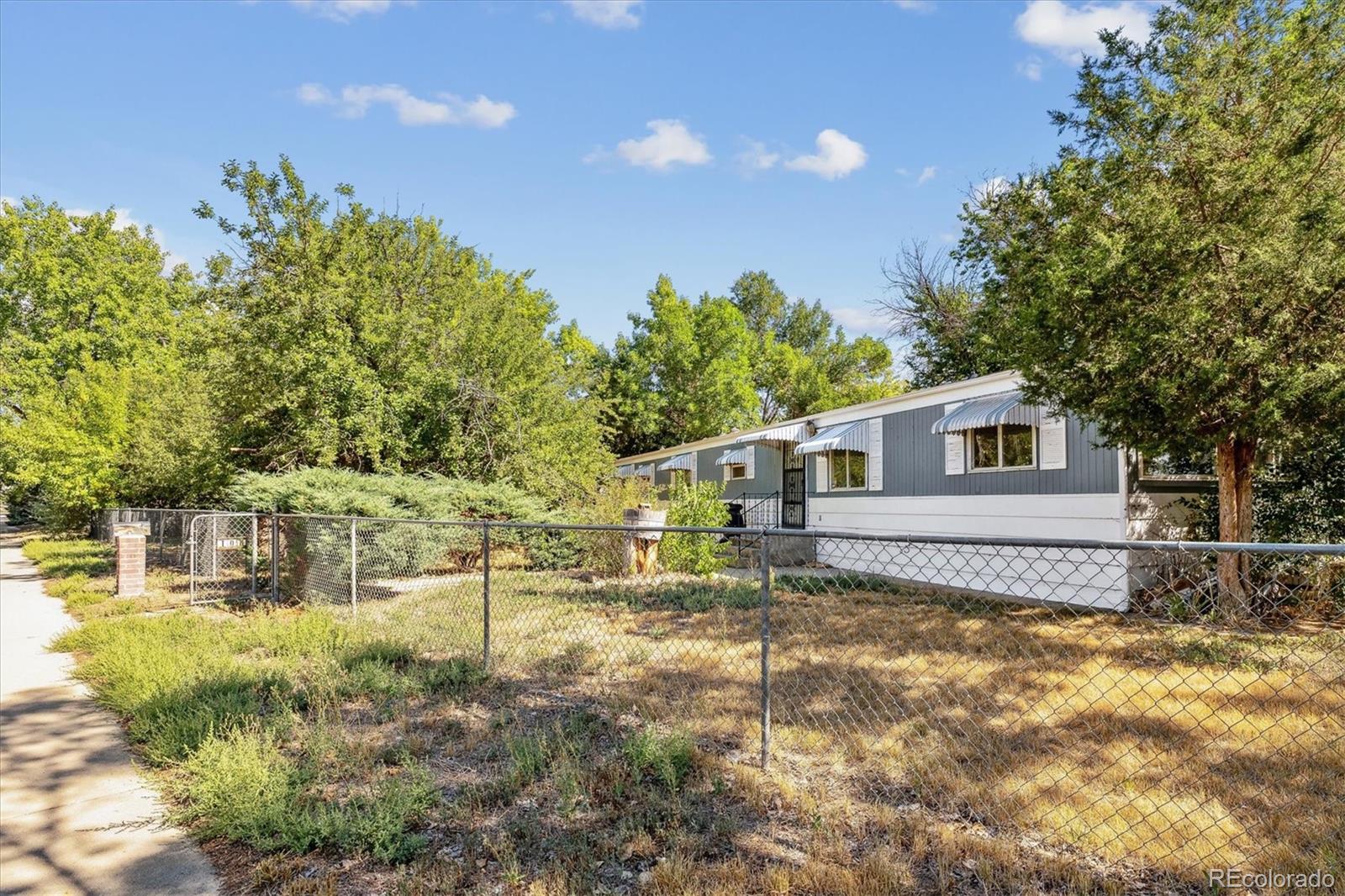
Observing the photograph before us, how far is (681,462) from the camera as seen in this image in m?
22.0

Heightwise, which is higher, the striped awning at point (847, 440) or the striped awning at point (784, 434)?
the striped awning at point (784, 434)

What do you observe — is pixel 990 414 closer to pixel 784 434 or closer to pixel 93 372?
pixel 784 434

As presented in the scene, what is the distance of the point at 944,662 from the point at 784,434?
33.1 ft

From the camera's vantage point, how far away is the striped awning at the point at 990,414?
31.6 ft

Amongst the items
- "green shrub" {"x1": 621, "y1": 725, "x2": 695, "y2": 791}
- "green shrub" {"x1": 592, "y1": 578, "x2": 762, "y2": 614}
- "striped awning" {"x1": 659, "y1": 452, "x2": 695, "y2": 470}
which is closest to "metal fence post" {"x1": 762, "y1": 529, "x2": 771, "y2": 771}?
"green shrub" {"x1": 621, "y1": 725, "x2": 695, "y2": 791}

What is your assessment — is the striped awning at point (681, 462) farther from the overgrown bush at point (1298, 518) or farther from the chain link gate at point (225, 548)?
the overgrown bush at point (1298, 518)

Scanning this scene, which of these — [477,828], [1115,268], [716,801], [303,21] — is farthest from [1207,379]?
[303,21]

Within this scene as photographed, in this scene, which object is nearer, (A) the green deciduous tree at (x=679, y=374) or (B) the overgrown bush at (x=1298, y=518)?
(B) the overgrown bush at (x=1298, y=518)

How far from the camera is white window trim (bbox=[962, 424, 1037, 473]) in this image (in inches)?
387

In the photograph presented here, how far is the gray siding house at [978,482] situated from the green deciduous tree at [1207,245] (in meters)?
1.14

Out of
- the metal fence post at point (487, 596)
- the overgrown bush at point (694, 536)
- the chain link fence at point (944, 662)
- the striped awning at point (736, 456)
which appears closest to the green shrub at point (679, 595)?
the chain link fence at point (944, 662)

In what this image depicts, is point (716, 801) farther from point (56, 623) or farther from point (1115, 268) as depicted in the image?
point (56, 623)

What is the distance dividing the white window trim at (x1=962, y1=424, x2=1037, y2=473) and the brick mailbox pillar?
12747 millimetres

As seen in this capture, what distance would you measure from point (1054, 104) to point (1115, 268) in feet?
8.67
